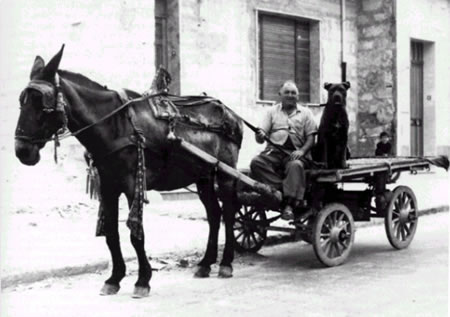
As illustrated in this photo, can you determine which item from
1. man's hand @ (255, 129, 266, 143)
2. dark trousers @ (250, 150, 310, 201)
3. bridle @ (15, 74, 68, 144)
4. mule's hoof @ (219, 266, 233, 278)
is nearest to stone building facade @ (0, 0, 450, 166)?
dark trousers @ (250, 150, 310, 201)

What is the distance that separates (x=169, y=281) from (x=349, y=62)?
10.4m

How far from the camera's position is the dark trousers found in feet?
20.3

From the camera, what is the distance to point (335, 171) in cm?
630

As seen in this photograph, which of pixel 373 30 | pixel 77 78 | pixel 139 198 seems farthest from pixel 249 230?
pixel 373 30

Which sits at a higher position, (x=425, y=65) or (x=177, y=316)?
(x=425, y=65)

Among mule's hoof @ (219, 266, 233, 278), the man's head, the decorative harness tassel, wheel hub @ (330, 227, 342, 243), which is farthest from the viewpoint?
the man's head

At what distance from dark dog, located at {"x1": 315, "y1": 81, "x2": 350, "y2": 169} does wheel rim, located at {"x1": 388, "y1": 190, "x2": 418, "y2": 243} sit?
1206 mm

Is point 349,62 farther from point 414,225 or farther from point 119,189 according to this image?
point 119,189

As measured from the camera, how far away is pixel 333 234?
648 centimetres

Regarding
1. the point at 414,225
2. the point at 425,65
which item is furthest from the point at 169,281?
the point at 425,65

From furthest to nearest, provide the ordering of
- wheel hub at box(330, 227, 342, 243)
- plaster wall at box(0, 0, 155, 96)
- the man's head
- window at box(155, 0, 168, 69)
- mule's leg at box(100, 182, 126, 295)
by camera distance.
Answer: window at box(155, 0, 168, 69), plaster wall at box(0, 0, 155, 96), the man's head, wheel hub at box(330, 227, 342, 243), mule's leg at box(100, 182, 126, 295)

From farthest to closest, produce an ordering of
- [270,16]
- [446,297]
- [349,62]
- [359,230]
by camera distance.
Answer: [349,62] → [270,16] → [359,230] → [446,297]

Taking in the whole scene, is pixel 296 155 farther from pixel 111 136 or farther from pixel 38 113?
pixel 38 113

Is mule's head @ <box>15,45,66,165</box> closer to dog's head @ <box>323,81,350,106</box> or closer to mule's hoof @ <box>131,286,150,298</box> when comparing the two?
mule's hoof @ <box>131,286,150,298</box>
